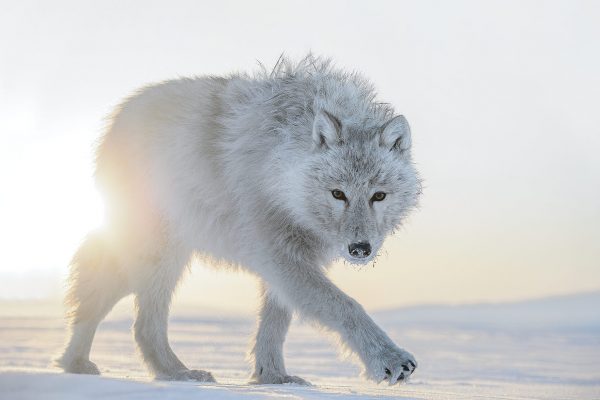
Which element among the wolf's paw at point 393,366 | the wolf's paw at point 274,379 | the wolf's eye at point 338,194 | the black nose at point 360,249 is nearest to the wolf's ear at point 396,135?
the wolf's eye at point 338,194

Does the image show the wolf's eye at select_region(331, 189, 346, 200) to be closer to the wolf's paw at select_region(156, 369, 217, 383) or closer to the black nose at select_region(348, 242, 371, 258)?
the black nose at select_region(348, 242, 371, 258)

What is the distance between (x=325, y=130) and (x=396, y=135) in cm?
58

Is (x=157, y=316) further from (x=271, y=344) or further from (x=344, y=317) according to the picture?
(x=344, y=317)

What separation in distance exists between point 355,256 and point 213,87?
8.18ft

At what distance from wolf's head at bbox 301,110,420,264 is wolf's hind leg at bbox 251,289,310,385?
1289 mm

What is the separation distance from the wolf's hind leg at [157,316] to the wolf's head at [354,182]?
180 cm

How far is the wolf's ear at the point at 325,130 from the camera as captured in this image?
615 centimetres

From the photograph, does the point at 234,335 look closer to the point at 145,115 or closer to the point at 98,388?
the point at 145,115

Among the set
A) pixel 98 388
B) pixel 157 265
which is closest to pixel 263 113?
pixel 157 265

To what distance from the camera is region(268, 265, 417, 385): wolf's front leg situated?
18.3ft

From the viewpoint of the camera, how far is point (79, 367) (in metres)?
7.38

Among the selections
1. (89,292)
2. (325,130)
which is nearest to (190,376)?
(89,292)

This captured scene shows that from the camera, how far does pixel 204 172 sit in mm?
7055

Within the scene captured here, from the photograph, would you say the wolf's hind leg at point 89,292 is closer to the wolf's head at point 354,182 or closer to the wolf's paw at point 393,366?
the wolf's head at point 354,182
